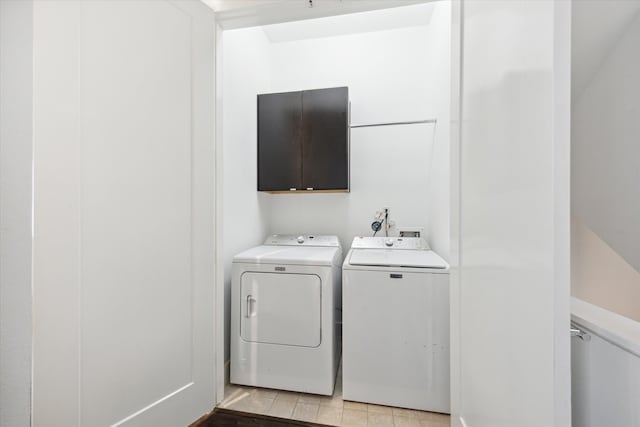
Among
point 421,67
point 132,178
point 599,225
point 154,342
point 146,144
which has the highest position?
point 421,67

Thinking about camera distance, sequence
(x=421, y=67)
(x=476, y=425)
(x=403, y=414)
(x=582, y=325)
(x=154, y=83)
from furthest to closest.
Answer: (x=421, y=67), (x=403, y=414), (x=154, y=83), (x=476, y=425), (x=582, y=325)

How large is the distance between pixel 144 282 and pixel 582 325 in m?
1.66

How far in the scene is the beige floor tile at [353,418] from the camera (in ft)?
4.83

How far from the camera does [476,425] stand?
98 centimetres

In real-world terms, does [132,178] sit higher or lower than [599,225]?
higher

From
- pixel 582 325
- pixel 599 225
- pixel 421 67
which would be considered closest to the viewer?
pixel 582 325

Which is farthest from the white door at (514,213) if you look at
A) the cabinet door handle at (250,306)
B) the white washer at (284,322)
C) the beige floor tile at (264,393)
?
the cabinet door handle at (250,306)

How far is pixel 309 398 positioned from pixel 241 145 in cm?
193

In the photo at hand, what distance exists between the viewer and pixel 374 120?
99.5 inches

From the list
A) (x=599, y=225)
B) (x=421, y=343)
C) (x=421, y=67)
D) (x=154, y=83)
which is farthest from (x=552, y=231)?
(x=421, y=67)

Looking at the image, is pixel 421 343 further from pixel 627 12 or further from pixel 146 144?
pixel 146 144

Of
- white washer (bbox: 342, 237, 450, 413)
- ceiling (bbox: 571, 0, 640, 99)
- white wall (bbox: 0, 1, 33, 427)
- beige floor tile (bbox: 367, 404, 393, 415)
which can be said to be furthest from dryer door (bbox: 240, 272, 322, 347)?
ceiling (bbox: 571, 0, 640, 99)

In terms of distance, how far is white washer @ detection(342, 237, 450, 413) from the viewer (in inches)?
60.7

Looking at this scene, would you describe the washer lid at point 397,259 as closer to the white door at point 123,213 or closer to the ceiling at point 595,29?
A: the white door at point 123,213
